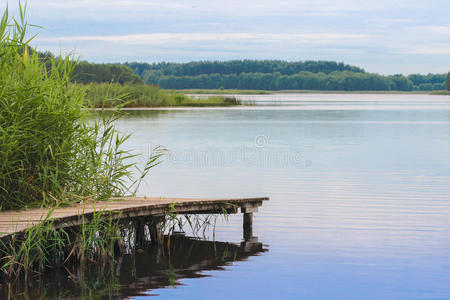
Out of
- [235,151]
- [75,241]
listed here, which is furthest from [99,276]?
[235,151]

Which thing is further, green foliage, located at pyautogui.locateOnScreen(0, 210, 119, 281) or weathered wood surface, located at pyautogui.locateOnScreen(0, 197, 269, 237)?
weathered wood surface, located at pyautogui.locateOnScreen(0, 197, 269, 237)

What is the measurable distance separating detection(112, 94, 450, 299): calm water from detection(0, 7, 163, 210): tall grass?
1.97 meters

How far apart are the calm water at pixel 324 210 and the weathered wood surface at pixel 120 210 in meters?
0.48

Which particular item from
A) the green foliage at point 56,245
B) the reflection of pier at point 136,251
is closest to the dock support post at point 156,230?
the reflection of pier at point 136,251

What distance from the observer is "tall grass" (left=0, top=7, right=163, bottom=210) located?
8.27 meters

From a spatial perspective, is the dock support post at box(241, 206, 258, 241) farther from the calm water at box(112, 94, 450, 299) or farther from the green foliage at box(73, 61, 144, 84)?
the green foliage at box(73, 61, 144, 84)

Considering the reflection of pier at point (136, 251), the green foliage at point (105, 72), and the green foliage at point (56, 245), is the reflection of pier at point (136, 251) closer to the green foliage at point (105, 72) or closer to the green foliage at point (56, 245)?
the green foliage at point (56, 245)

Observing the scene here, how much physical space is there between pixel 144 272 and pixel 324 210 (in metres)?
4.28

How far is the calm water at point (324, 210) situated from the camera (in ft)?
24.4

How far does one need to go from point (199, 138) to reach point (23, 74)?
1776cm

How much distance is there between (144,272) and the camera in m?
7.84

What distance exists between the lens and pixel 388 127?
34219 mm

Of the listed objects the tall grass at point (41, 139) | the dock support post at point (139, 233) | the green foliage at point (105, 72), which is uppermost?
the green foliage at point (105, 72)

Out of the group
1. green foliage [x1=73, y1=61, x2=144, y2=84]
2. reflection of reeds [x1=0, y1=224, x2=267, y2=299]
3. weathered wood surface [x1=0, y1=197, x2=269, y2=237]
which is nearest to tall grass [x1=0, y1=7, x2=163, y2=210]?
weathered wood surface [x1=0, y1=197, x2=269, y2=237]
